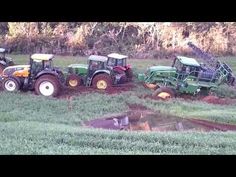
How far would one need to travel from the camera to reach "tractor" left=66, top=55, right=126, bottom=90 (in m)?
7.26

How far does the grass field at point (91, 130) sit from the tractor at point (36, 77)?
11cm

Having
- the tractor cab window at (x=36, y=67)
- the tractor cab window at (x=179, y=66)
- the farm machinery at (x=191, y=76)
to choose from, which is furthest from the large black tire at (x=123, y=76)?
the tractor cab window at (x=36, y=67)

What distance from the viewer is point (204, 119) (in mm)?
6902

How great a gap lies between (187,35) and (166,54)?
0.42m

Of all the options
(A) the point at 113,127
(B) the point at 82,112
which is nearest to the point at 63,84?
(B) the point at 82,112

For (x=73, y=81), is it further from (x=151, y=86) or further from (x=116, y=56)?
(x=151, y=86)

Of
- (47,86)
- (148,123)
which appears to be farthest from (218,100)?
(47,86)

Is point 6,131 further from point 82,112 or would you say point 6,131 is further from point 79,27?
point 79,27

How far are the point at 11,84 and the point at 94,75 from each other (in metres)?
1.22

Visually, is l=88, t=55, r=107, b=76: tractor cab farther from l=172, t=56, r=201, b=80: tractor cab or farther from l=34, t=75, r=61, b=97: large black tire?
l=172, t=56, r=201, b=80: tractor cab

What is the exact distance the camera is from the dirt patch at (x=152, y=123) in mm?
6840

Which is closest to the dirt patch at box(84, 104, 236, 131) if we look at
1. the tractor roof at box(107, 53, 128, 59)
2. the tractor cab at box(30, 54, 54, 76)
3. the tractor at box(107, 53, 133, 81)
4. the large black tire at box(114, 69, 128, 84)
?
the large black tire at box(114, 69, 128, 84)

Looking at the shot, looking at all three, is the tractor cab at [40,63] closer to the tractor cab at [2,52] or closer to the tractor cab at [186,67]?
the tractor cab at [2,52]

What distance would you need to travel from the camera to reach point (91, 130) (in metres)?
6.60
